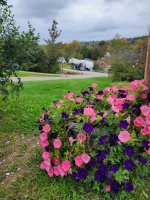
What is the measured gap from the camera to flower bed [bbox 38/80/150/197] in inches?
107

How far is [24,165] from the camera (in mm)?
3328

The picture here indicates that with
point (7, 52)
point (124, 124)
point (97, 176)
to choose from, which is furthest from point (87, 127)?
point (7, 52)

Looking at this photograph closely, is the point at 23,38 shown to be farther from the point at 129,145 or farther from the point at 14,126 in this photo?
the point at 129,145

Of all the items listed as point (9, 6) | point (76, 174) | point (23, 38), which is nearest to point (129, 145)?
point (76, 174)

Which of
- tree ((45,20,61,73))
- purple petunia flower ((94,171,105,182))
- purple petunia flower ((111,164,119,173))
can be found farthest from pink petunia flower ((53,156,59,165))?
tree ((45,20,61,73))

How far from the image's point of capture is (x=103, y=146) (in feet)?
9.07

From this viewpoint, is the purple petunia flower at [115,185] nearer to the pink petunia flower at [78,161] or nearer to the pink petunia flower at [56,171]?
the pink petunia flower at [78,161]

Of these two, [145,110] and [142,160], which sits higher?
[145,110]

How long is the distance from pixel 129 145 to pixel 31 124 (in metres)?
2.40

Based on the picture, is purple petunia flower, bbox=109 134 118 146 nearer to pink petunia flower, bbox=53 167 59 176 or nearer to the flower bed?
the flower bed

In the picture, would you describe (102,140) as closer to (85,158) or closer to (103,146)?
(103,146)

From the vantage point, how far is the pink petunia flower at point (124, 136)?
106 inches

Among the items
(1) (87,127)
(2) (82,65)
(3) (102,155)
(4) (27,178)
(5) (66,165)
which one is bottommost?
(2) (82,65)

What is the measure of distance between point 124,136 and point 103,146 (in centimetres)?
22
